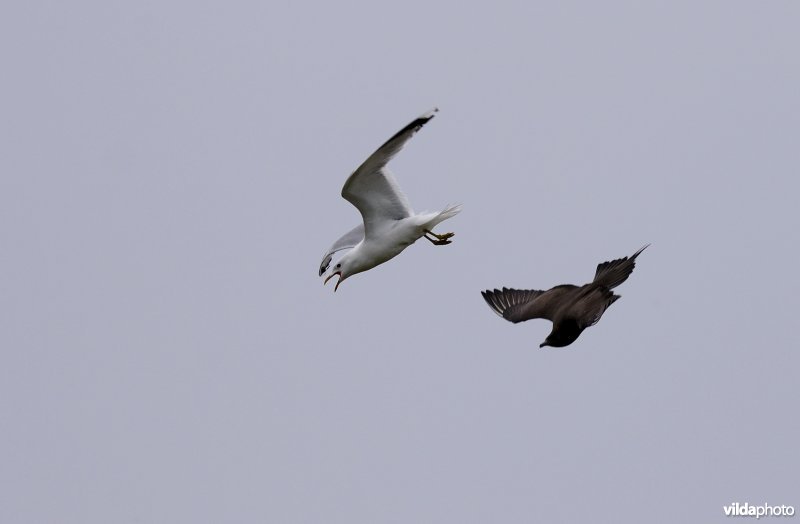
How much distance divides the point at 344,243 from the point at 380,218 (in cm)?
172

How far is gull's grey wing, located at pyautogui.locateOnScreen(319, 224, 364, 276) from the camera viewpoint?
15766mm

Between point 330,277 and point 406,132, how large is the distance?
9.09 feet

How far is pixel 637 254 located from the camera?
1423 centimetres

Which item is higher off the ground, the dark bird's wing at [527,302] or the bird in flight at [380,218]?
the bird in flight at [380,218]

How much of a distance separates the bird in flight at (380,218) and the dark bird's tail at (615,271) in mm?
1604

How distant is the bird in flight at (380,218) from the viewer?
1355cm

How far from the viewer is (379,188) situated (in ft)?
45.5

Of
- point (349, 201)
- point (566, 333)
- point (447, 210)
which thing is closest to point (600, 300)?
point (566, 333)

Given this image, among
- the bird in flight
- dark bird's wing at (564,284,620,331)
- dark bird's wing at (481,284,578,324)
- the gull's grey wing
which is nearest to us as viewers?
the bird in flight

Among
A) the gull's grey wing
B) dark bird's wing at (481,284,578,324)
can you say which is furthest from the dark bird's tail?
the gull's grey wing

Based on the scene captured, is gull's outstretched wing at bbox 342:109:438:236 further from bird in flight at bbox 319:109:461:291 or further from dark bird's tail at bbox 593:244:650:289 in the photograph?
dark bird's tail at bbox 593:244:650:289

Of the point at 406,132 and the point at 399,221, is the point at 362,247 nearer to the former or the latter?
the point at 399,221

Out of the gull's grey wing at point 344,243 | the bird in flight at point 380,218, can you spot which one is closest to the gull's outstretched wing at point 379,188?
the bird in flight at point 380,218

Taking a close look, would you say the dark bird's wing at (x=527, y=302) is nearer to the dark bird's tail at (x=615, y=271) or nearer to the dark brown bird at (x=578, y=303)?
the dark brown bird at (x=578, y=303)
